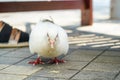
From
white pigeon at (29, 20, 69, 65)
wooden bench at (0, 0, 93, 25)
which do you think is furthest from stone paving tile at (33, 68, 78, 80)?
wooden bench at (0, 0, 93, 25)

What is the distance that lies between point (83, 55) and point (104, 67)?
Answer: 2.85 feet

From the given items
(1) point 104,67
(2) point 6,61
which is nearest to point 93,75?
(1) point 104,67

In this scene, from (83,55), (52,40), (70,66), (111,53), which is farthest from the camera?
(111,53)

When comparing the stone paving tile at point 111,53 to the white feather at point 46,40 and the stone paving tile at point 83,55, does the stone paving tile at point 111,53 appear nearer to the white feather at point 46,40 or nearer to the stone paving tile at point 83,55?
the stone paving tile at point 83,55

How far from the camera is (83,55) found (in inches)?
207

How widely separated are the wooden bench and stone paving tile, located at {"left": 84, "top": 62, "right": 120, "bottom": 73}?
4181 millimetres

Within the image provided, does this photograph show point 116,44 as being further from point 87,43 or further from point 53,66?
point 53,66

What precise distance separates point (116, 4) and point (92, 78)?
724 cm

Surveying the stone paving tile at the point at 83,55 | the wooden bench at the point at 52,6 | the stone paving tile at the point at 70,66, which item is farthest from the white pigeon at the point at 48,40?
the wooden bench at the point at 52,6

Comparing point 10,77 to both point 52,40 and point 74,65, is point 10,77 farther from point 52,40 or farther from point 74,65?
point 74,65

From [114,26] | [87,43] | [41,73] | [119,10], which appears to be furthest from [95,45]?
[119,10]

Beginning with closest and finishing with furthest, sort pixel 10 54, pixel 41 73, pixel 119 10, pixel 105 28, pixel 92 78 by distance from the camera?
pixel 92 78 → pixel 41 73 → pixel 10 54 → pixel 105 28 → pixel 119 10

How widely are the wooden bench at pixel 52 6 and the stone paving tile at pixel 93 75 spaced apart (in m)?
4.53

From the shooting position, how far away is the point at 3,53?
555cm
